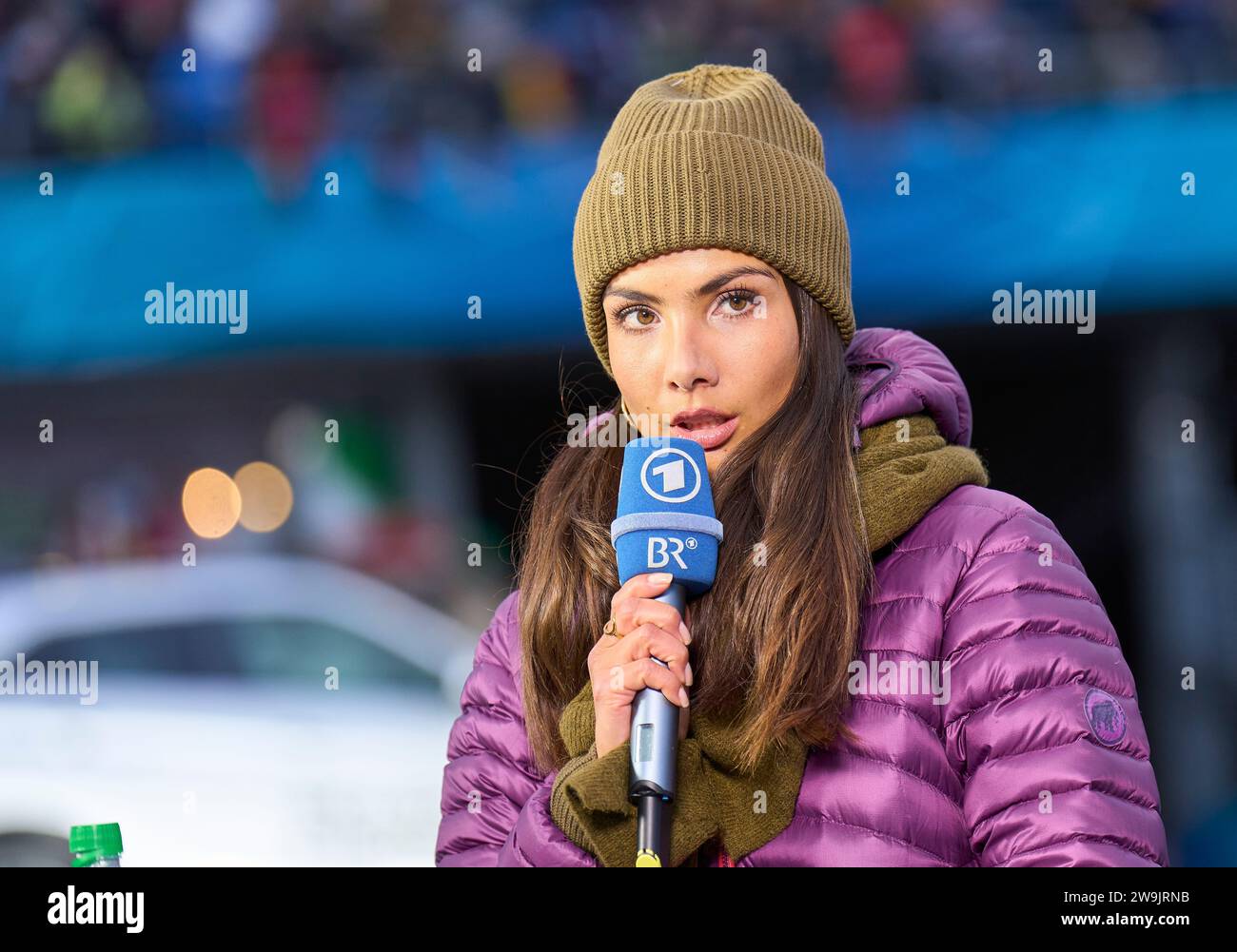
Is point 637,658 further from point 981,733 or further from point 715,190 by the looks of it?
point 715,190

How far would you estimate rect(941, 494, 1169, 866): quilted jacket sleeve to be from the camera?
203 cm

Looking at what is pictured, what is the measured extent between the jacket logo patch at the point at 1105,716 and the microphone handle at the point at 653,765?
52 centimetres

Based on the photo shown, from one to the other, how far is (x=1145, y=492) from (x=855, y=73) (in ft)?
9.57

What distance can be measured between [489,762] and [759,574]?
0.58 meters

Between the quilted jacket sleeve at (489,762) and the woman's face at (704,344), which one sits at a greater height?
the woman's face at (704,344)

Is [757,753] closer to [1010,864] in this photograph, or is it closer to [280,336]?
[1010,864]

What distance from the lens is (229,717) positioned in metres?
6.87

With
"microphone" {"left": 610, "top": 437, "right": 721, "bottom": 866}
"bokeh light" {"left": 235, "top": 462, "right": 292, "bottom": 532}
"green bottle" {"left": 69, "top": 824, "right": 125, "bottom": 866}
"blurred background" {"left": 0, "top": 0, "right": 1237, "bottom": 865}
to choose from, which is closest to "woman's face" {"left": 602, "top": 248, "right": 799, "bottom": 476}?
"microphone" {"left": 610, "top": 437, "right": 721, "bottom": 866}

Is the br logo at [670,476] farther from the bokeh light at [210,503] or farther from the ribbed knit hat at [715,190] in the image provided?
the bokeh light at [210,503]

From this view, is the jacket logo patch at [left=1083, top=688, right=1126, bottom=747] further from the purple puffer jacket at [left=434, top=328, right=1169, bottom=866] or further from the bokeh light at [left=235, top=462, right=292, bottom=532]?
the bokeh light at [left=235, top=462, right=292, bottom=532]

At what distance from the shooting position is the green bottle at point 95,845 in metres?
1.99

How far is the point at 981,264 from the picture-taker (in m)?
8.80

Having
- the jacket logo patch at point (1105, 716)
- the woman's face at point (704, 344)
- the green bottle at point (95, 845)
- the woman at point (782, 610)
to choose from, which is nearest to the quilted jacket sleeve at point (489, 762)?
the woman at point (782, 610)

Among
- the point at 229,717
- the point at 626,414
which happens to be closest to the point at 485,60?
the point at 229,717
